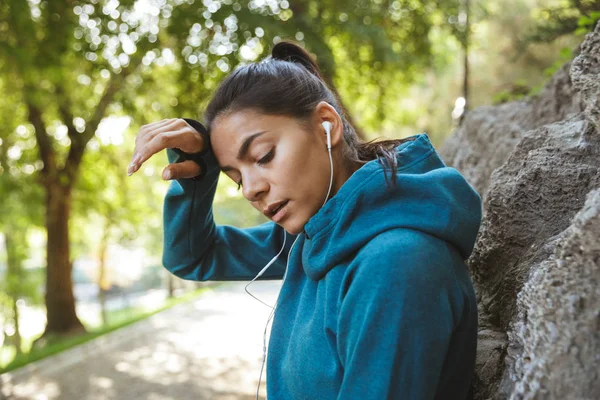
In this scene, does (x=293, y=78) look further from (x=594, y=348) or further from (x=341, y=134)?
(x=594, y=348)


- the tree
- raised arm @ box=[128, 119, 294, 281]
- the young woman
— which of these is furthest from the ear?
the tree

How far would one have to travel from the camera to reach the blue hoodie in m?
1.31

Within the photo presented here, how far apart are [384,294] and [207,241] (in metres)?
1.34

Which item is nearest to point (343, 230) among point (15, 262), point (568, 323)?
point (568, 323)

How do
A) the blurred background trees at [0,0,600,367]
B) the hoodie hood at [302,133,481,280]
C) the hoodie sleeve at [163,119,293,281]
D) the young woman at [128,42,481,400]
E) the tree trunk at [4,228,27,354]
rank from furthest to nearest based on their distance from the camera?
the tree trunk at [4,228,27,354] → the blurred background trees at [0,0,600,367] → the hoodie sleeve at [163,119,293,281] → the hoodie hood at [302,133,481,280] → the young woman at [128,42,481,400]

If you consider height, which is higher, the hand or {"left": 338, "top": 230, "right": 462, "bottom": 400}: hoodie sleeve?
the hand

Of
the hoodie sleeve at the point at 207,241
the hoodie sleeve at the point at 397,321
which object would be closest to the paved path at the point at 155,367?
the hoodie sleeve at the point at 207,241

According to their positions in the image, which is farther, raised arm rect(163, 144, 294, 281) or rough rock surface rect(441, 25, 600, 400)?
raised arm rect(163, 144, 294, 281)

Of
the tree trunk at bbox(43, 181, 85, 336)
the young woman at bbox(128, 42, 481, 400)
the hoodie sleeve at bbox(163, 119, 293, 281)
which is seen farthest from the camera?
the tree trunk at bbox(43, 181, 85, 336)

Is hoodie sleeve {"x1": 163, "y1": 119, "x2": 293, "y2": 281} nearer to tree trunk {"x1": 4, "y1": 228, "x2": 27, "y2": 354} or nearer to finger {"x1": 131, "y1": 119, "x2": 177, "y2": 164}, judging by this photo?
finger {"x1": 131, "y1": 119, "x2": 177, "y2": 164}

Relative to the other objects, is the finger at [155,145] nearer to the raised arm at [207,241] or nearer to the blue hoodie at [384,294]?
the raised arm at [207,241]

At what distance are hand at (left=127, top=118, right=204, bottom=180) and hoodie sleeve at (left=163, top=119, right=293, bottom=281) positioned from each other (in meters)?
0.15

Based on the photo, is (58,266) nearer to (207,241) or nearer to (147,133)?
(207,241)

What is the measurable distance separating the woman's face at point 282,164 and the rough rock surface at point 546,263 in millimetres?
640
